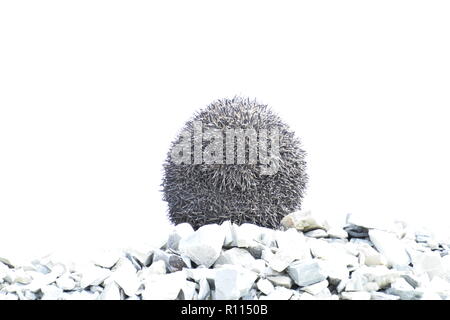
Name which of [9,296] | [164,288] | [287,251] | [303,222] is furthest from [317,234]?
[9,296]

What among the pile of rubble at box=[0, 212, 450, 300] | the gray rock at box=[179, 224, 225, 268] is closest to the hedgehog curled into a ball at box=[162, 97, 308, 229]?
the pile of rubble at box=[0, 212, 450, 300]

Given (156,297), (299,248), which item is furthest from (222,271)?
(299,248)

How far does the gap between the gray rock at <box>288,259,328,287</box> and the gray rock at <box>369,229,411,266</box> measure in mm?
914

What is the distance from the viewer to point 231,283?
3891 millimetres

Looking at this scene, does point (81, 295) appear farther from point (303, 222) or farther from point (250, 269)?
point (303, 222)

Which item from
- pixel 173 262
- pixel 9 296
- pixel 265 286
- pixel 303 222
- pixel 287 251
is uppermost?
pixel 303 222

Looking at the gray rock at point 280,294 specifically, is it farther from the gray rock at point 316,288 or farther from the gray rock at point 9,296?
the gray rock at point 9,296

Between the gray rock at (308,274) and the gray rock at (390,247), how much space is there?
91 cm

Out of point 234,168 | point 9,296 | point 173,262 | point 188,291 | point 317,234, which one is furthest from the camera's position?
point 234,168

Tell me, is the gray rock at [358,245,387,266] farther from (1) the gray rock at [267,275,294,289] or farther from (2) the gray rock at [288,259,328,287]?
(1) the gray rock at [267,275,294,289]

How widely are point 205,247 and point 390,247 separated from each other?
1595 mm

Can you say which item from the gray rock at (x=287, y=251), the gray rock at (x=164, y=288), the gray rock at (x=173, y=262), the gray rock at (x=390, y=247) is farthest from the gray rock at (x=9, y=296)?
the gray rock at (x=390, y=247)
